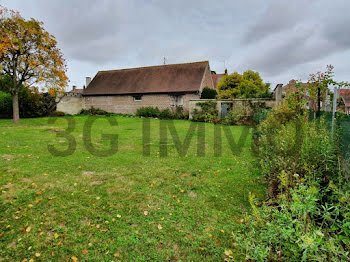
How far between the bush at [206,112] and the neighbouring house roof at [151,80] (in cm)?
349

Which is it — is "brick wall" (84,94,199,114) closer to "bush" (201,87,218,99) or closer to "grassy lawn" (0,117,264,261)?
"bush" (201,87,218,99)

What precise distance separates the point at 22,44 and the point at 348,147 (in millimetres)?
16972

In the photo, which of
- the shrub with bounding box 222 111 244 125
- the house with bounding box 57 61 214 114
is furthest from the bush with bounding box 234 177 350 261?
the house with bounding box 57 61 214 114

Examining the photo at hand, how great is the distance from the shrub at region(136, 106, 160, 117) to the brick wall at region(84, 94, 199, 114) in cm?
113

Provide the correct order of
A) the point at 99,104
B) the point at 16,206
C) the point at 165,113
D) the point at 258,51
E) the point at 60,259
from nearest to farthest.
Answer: the point at 60,259, the point at 16,206, the point at 165,113, the point at 258,51, the point at 99,104

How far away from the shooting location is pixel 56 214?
2.97 meters

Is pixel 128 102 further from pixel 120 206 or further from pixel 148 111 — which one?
pixel 120 206

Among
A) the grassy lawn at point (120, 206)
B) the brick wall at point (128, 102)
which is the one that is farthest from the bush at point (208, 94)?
the grassy lawn at point (120, 206)

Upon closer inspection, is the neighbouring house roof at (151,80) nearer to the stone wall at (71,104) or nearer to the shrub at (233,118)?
the stone wall at (71,104)

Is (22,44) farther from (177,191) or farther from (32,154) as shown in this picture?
(177,191)

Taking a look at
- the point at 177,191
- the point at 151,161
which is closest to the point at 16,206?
the point at 177,191

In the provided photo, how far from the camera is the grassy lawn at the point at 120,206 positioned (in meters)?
2.35

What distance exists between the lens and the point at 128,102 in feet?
75.7

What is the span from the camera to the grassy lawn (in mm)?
2350
